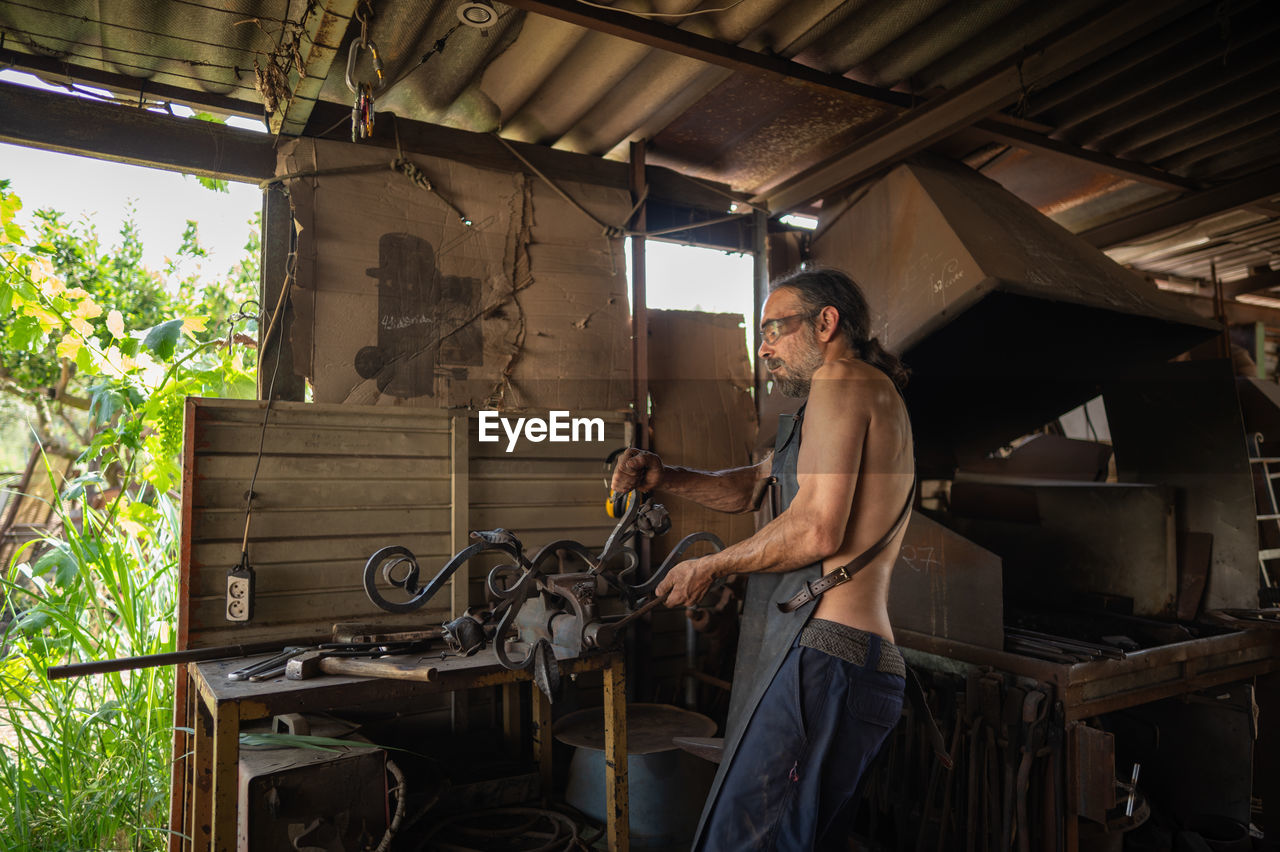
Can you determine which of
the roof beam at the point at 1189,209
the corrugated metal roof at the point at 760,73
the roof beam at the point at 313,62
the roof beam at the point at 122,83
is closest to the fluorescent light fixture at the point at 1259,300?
the corrugated metal roof at the point at 760,73

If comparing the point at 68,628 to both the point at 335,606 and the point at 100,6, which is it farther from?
the point at 100,6

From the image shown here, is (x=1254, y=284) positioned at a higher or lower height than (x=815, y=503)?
higher

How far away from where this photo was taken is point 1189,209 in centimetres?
427

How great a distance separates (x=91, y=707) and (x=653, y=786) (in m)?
2.36

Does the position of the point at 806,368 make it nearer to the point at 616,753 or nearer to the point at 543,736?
the point at 616,753

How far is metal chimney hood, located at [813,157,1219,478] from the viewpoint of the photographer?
10.5ft

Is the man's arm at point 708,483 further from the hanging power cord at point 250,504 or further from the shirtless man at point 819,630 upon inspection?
the hanging power cord at point 250,504

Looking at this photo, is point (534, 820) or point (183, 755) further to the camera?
point (534, 820)

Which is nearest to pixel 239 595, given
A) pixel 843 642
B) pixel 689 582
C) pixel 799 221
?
pixel 689 582

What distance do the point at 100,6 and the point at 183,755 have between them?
2.61 m

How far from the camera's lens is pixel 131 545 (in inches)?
146

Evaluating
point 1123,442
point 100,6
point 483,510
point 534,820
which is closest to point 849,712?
point 534,820

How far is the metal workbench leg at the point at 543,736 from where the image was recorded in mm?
3462

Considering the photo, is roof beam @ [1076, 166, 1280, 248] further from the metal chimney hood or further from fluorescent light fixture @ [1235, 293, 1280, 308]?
fluorescent light fixture @ [1235, 293, 1280, 308]
